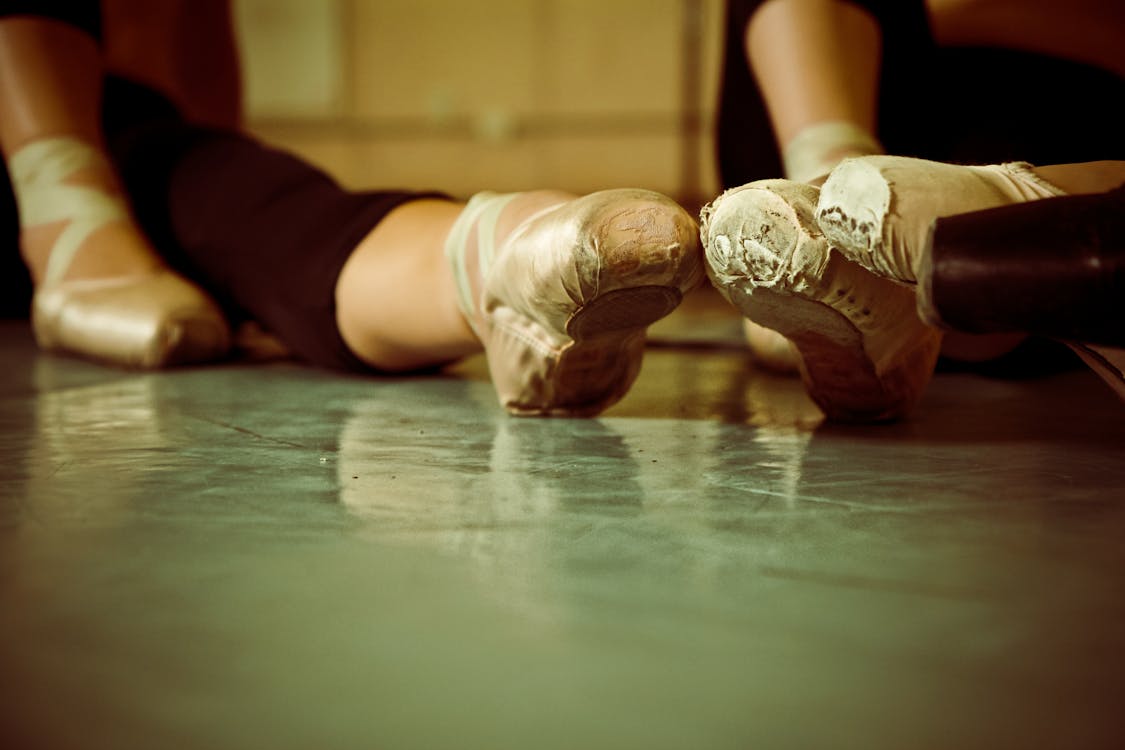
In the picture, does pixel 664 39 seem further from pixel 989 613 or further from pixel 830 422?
pixel 989 613

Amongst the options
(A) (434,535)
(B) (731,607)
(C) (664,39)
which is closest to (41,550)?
(A) (434,535)

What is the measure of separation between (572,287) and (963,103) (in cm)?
67

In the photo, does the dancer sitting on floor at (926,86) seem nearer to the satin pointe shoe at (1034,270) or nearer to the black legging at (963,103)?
the black legging at (963,103)

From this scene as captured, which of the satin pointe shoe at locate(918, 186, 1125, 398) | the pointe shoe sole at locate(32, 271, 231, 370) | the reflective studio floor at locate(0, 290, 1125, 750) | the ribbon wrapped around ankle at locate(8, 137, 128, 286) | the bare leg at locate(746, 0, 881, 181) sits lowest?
the pointe shoe sole at locate(32, 271, 231, 370)

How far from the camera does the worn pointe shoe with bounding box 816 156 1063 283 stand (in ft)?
1.76

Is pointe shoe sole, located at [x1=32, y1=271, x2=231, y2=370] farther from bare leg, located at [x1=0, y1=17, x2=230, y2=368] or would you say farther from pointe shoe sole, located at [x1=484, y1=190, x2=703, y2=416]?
pointe shoe sole, located at [x1=484, y1=190, x2=703, y2=416]

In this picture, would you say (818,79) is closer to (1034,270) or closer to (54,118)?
(1034,270)

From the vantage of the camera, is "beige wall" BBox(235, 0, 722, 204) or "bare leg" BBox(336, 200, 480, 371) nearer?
"bare leg" BBox(336, 200, 480, 371)

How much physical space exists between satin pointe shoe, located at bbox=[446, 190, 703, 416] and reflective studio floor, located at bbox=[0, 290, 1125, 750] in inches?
1.6

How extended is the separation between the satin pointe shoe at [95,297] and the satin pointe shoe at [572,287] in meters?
0.43

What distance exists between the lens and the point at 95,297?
43.0 inches

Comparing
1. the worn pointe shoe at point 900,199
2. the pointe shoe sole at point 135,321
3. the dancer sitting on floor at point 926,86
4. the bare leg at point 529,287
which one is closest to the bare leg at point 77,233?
the pointe shoe sole at point 135,321

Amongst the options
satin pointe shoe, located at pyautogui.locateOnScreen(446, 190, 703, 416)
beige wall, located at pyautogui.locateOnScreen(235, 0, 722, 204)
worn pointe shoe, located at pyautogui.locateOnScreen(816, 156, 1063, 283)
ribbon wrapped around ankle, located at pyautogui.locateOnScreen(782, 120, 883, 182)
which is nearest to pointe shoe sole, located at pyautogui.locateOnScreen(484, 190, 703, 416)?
satin pointe shoe, located at pyautogui.locateOnScreen(446, 190, 703, 416)

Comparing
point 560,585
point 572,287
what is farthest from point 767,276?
point 560,585
